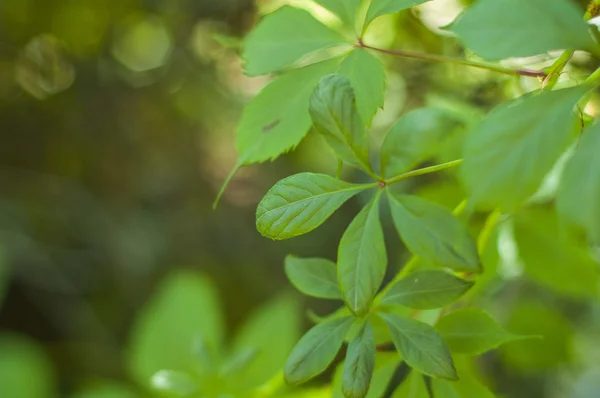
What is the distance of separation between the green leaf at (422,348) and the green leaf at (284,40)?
7.5 inches

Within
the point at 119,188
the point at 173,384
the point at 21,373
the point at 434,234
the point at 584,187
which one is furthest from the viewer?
the point at 119,188

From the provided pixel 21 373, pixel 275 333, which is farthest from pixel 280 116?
pixel 21 373

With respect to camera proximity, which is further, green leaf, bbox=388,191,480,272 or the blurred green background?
the blurred green background

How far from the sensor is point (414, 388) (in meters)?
0.38

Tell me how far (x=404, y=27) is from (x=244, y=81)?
2.15ft

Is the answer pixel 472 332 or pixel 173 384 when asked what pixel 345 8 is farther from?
pixel 173 384

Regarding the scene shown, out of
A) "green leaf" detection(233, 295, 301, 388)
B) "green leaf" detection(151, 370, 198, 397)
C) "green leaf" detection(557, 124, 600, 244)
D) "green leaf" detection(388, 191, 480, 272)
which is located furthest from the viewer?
"green leaf" detection(233, 295, 301, 388)

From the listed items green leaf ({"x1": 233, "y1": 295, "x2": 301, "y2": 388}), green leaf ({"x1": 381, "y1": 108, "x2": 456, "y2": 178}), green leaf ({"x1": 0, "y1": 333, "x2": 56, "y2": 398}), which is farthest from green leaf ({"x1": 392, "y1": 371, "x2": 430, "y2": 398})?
green leaf ({"x1": 0, "y1": 333, "x2": 56, "y2": 398})

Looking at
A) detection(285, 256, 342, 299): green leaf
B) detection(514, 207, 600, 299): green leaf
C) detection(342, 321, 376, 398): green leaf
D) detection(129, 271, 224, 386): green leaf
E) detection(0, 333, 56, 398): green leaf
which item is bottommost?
detection(514, 207, 600, 299): green leaf

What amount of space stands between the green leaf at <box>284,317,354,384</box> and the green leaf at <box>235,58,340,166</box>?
0.12m

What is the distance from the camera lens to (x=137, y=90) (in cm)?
135

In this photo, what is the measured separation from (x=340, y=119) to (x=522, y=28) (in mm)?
102

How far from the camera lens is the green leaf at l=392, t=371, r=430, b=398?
38 cm

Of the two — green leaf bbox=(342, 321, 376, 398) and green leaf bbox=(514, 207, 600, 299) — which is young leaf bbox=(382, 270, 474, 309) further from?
green leaf bbox=(514, 207, 600, 299)
